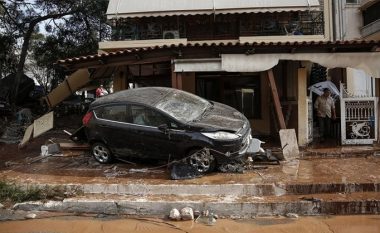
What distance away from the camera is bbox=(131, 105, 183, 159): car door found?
9.79 meters

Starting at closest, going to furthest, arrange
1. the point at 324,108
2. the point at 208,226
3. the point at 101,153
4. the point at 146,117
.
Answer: the point at 208,226 < the point at 146,117 < the point at 101,153 < the point at 324,108

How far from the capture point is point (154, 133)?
9992mm

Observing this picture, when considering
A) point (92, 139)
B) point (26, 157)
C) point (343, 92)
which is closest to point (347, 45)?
point (343, 92)

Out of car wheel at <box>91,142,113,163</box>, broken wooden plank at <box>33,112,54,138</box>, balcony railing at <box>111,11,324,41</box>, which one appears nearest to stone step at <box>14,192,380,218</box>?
car wheel at <box>91,142,113,163</box>

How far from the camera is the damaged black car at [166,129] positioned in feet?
31.1

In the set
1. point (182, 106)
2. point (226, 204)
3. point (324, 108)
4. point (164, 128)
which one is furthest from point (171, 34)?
point (226, 204)

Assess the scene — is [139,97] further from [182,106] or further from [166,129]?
[166,129]

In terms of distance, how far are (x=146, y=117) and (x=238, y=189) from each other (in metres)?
2.89

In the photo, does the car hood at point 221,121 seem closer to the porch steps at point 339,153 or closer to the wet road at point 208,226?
the porch steps at point 339,153

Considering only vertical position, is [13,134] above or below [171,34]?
below

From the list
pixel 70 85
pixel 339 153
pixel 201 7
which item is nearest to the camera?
pixel 339 153

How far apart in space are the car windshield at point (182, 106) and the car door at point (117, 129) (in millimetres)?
916

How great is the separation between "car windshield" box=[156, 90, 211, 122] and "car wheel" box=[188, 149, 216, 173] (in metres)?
0.84

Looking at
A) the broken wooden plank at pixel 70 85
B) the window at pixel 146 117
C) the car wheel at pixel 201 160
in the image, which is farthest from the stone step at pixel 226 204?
the broken wooden plank at pixel 70 85
